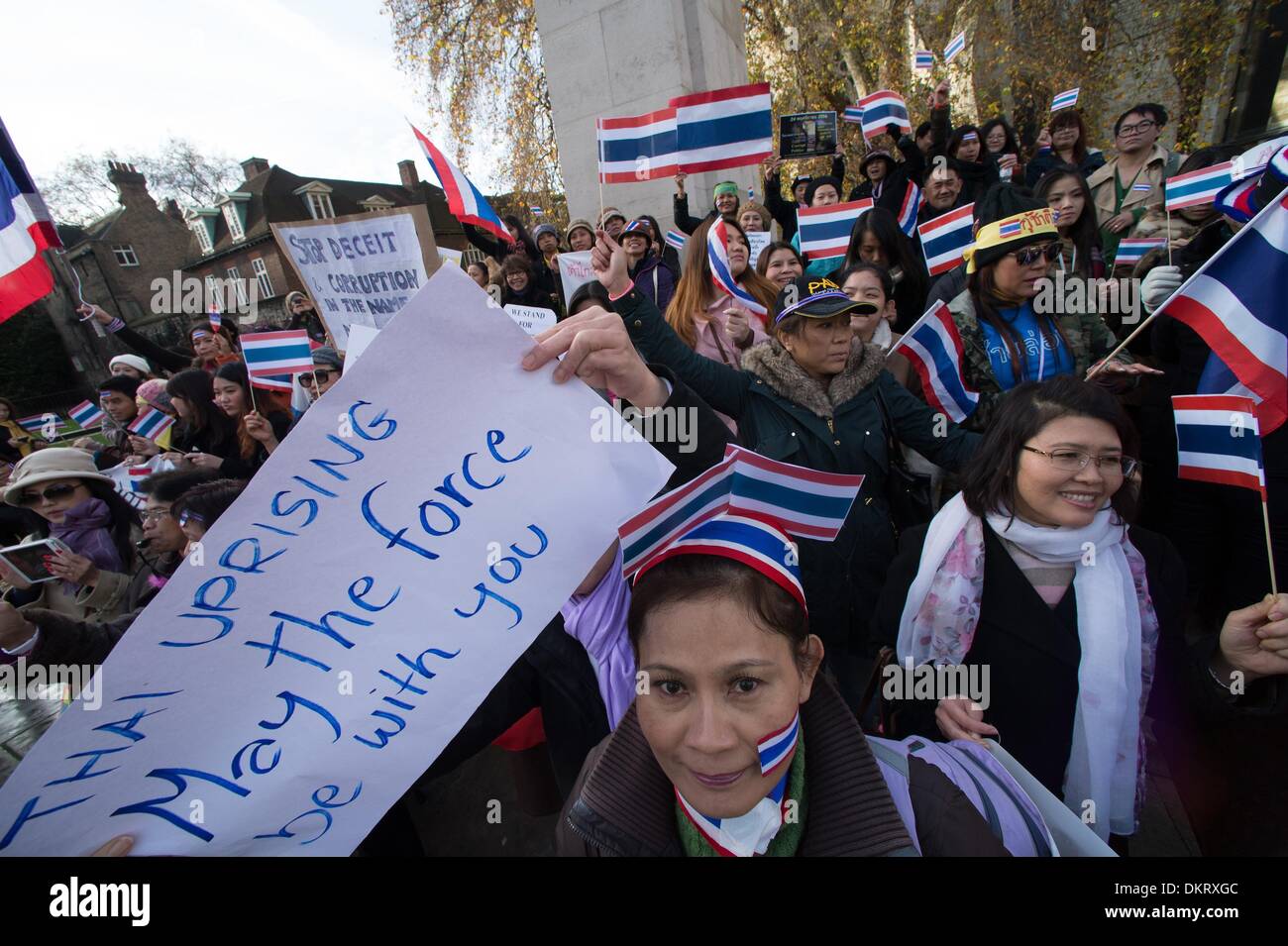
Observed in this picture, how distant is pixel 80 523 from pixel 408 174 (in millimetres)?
37760

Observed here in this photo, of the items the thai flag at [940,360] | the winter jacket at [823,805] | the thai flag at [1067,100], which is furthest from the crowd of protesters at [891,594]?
the thai flag at [1067,100]

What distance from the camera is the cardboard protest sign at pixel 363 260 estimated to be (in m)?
3.18

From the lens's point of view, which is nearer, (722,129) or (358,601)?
(358,601)

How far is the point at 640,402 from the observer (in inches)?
60.6

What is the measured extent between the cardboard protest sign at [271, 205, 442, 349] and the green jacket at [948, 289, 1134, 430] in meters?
2.68

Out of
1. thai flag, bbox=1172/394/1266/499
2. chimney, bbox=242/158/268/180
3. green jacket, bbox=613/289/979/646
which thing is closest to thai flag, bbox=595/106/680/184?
green jacket, bbox=613/289/979/646

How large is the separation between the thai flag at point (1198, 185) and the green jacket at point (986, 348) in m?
0.89

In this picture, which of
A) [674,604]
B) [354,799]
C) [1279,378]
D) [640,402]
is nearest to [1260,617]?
[1279,378]

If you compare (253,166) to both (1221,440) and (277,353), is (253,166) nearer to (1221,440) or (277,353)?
(277,353)

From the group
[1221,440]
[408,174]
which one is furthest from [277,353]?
[408,174]

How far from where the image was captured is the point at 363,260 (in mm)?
3355

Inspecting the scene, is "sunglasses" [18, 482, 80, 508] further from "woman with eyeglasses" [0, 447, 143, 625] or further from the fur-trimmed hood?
the fur-trimmed hood

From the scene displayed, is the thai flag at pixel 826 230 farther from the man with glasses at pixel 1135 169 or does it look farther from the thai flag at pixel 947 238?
the man with glasses at pixel 1135 169

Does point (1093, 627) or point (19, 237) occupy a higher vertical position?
point (19, 237)
